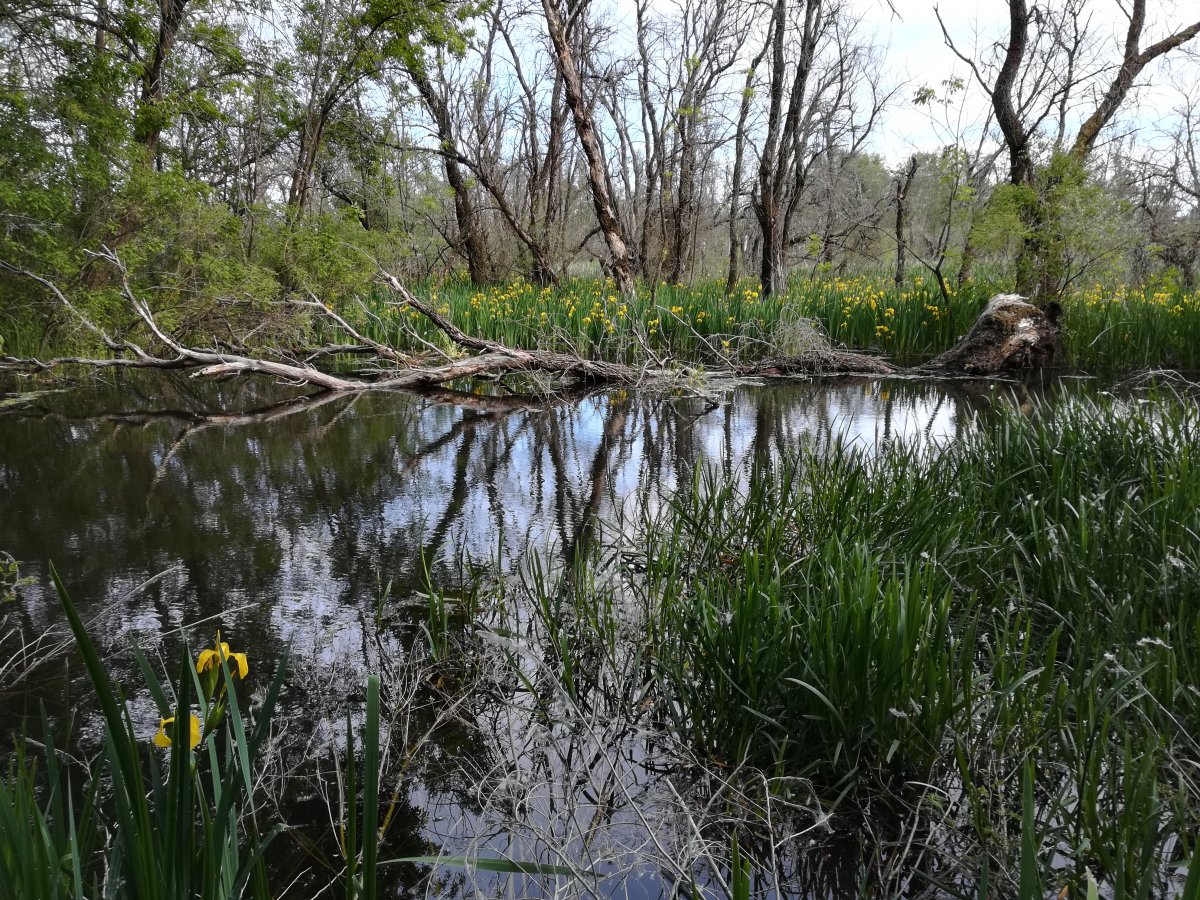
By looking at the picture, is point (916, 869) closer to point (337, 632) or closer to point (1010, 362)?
point (337, 632)

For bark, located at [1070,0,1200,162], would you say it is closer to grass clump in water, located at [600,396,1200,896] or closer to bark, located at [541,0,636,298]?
bark, located at [541,0,636,298]

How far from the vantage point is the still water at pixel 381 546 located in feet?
6.18

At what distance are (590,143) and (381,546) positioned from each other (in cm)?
917

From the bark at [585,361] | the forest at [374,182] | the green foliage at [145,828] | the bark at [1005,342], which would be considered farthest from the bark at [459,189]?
the green foliage at [145,828]

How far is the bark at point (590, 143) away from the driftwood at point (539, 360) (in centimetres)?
255

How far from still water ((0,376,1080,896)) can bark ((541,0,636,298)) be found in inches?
160

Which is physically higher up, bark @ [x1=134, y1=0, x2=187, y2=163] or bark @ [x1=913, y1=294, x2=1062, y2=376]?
bark @ [x1=134, y1=0, x2=187, y2=163]

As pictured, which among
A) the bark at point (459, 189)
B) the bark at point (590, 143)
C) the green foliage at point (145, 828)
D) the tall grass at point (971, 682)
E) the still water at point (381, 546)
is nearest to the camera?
the green foliage at point (145, 828)

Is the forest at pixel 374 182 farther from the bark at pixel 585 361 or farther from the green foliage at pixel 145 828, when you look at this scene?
the green foliage at pixel 145 828

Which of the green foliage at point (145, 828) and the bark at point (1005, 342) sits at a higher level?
the bark at point (1005, 342)

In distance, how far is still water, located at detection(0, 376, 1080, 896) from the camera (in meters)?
1.88

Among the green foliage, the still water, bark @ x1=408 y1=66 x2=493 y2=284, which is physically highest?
bark @ x1=408 y1=66 x2=493 y2=284

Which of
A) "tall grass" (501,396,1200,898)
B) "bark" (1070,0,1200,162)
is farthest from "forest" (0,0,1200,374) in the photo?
"tall grass" (501,396,1200,898)

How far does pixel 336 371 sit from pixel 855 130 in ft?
50.7
